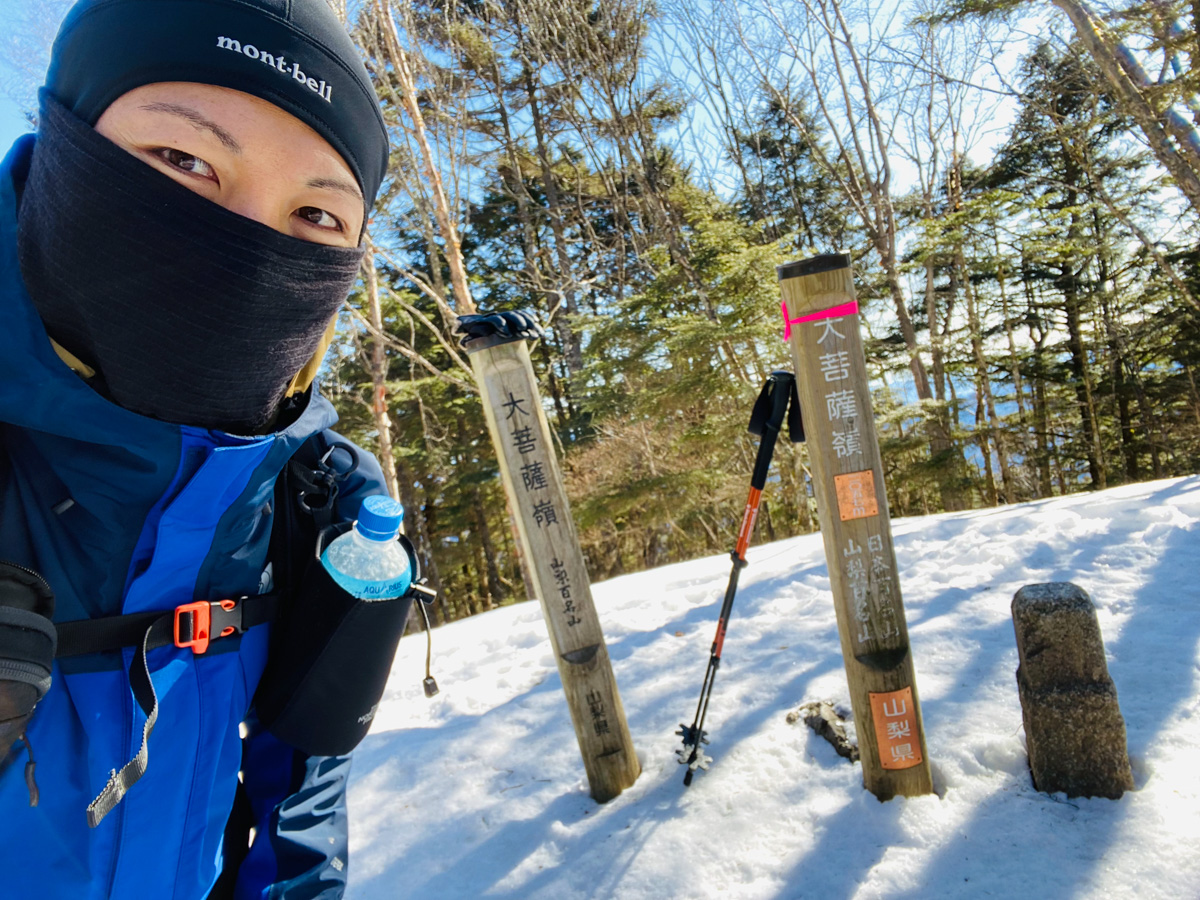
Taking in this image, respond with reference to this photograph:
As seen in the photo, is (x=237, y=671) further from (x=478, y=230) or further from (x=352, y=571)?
(x=478, y=230)

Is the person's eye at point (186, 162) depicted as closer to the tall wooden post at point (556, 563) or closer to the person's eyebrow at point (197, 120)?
the person's eyebrow at point (197, 120)

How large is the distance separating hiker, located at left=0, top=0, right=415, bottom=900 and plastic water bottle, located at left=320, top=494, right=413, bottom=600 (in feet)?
0.47

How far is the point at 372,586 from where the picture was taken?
1020 millimetres

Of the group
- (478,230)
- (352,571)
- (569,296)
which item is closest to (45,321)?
(352,571)

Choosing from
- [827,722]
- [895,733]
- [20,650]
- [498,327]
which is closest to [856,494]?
[895,733]

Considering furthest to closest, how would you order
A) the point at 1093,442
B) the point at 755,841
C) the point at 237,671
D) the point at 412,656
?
the point at 1093,442
the point at 412,656
the point at 755,841
the point at 237,671

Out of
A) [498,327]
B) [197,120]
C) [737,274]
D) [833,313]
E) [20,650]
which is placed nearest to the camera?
[20,650]

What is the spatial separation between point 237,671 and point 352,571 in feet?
0.74

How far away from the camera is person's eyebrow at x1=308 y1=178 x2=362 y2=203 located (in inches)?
36.4

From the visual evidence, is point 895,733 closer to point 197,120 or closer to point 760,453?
point 760,453

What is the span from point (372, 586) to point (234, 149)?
660 mm

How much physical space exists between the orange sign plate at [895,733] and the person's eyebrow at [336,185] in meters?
2.29

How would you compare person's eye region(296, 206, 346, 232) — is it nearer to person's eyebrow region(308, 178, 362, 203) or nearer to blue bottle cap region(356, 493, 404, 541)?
person's eyebrow region(308, 178, 362, 203)

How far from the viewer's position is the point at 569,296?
57.3 feet
